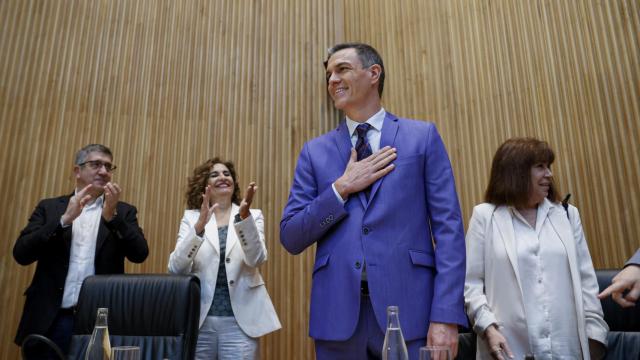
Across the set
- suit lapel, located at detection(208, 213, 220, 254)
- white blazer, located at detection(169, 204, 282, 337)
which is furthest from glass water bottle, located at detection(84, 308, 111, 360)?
suit lapel, located at detection(208, 213, 220, 254)

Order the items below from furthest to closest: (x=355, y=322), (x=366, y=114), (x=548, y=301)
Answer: (x=548, y=301)
(x=366, y=114)
(x=355, y=322)

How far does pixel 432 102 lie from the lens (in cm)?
356

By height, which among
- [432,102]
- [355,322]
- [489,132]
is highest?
[432,102]

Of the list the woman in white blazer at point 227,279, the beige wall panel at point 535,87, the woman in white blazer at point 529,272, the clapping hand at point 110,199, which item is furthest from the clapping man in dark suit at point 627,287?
the clapping hand at point 110,199

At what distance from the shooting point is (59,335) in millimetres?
2223

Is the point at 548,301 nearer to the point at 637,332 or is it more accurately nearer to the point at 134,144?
the point at 637,332

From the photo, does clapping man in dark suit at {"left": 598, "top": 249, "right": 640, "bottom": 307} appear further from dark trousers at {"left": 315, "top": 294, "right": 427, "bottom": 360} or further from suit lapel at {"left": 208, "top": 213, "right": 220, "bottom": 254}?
suit lapel at {"left": 208, "top": 213, "right": 220, "bottom": 254}

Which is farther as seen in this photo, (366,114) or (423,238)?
(366,114)

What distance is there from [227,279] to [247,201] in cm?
57

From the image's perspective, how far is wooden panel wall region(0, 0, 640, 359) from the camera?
2.83m

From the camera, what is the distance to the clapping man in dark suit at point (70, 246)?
2236 millimetres

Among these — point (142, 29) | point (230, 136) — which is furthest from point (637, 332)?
point (142, 29)

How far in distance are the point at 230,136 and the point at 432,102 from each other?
153 centimetres

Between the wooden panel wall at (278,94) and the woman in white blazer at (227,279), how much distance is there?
3.56 ft
